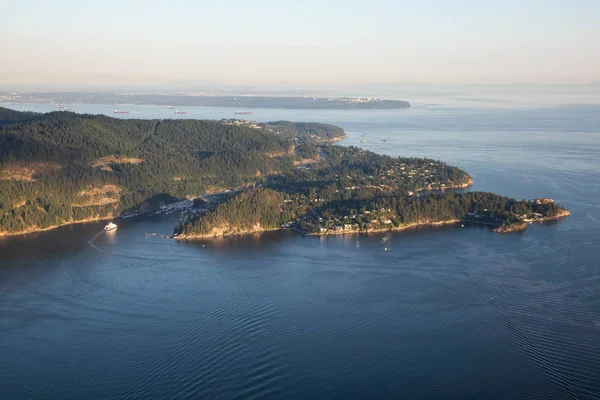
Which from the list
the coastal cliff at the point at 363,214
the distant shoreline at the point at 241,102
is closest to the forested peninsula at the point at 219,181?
the coastal cliff at the point at 363,214

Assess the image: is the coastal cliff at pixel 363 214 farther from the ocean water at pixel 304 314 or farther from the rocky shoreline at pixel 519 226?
the ocean water at pixel 304 314

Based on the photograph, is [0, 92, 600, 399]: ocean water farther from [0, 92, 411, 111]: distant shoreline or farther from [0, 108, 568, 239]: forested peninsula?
[0, 92, 411, 111]: distant shoreline

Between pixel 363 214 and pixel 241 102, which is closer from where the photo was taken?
pixel 363 214

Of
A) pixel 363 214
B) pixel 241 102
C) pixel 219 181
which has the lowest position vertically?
pixel 219 181

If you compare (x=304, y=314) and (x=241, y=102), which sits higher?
(x=241, y=102)

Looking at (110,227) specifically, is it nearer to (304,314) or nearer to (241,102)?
(304,314)

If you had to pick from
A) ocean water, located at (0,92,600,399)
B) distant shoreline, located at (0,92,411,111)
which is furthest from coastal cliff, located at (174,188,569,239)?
distant shoreline, located at (0,92,411,111)

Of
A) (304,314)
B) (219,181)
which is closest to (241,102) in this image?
(219,181)
